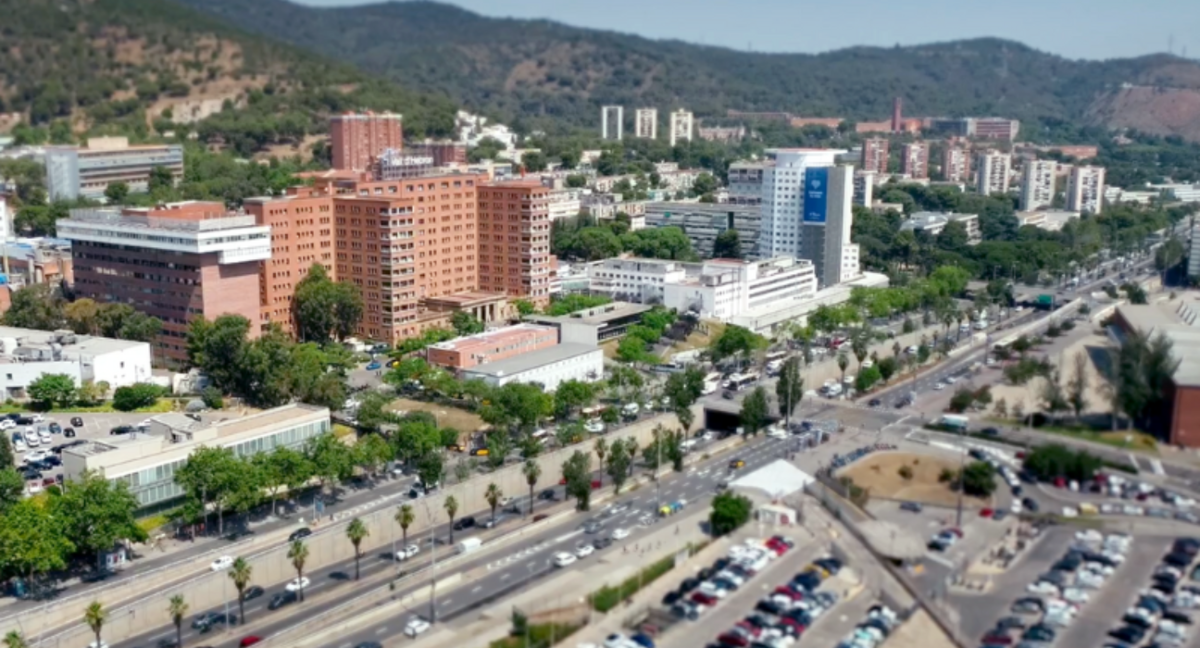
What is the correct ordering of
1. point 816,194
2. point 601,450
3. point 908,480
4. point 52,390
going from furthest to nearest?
1. point 816,194
2. point 52,390
3. point 601,450
4. point 908,480

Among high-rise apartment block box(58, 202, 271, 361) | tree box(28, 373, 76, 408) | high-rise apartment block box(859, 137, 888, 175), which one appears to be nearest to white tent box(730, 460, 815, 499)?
tree box(28, 373, 76, 408)

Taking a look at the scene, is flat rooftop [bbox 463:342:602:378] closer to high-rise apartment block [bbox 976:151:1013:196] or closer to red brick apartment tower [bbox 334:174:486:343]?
red brick apartment tower [bbox 334:174:486:343]

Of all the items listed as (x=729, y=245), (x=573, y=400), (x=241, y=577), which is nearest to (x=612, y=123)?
(x=729, y=245)

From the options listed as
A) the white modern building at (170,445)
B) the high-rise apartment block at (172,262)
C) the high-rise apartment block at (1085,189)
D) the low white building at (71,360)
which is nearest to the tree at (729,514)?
the white modern building at (170,445)

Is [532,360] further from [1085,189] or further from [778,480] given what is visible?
[1085,189]

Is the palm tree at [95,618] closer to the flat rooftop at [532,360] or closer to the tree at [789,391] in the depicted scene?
the flat rooftop at [532,360]

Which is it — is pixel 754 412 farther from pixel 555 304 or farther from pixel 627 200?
pixel 627 200

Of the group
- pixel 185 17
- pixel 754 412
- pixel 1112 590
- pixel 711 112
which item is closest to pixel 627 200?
pixel 754 412
